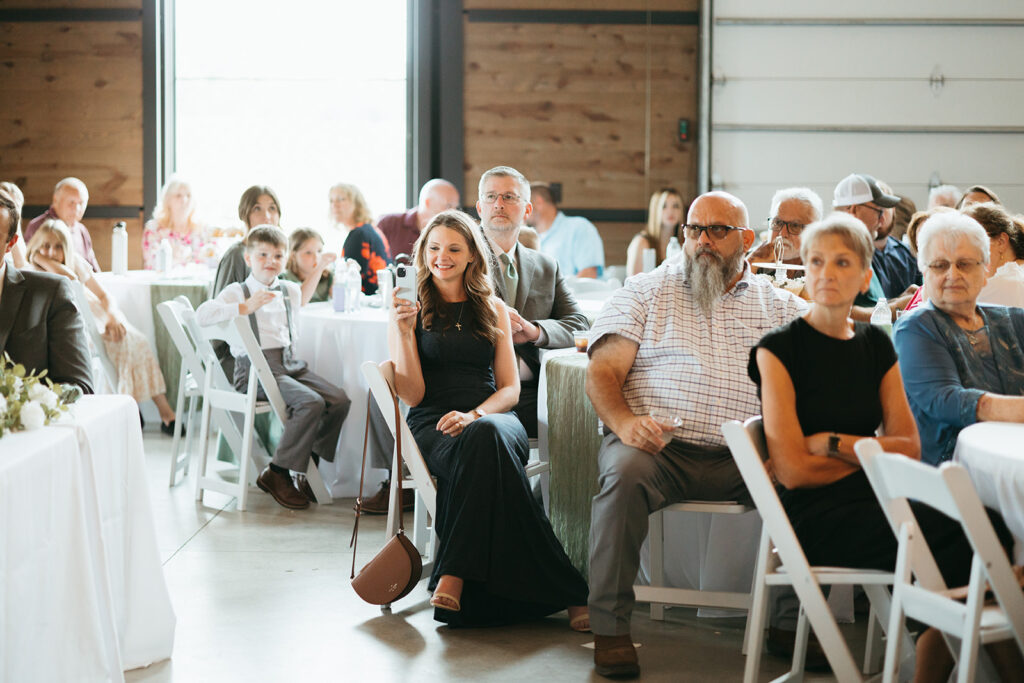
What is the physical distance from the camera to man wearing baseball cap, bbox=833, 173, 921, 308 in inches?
199

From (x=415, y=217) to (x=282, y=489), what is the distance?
107 inches

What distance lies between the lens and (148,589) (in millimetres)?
2959

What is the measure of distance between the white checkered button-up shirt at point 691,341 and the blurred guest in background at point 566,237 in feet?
14.5

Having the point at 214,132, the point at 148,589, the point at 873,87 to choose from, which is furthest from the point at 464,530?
the point at 214,132

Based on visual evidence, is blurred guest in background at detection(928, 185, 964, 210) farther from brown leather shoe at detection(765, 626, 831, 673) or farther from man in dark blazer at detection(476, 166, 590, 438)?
brown leather shoe at detection(765, 626, 831, 673)

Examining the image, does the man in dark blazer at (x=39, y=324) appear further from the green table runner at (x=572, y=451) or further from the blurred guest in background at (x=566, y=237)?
the blurred guest in background at (x=566, y=237)

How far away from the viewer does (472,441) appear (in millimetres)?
3496

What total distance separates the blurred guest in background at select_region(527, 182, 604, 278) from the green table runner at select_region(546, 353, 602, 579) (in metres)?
4.16

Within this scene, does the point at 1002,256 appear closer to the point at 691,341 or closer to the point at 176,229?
the point at 691,341

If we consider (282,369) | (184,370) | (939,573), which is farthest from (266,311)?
(939,573)

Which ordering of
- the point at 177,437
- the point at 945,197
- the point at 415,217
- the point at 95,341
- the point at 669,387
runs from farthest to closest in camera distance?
the point at 415,217 < the point at 945,197 < the point at 95,341 < the point at 177,437 < the point at 669,387

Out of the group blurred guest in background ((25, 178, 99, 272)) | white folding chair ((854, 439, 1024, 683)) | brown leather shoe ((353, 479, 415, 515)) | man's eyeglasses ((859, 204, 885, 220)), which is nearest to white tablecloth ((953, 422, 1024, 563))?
white folding chair ((854, 439, 1024, 683))

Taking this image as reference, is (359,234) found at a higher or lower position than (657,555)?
higher

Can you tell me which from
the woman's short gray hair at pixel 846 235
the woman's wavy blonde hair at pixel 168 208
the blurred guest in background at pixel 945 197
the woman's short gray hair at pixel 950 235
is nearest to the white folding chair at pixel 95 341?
the woman's wavy blonde hair at pixel 168 208
